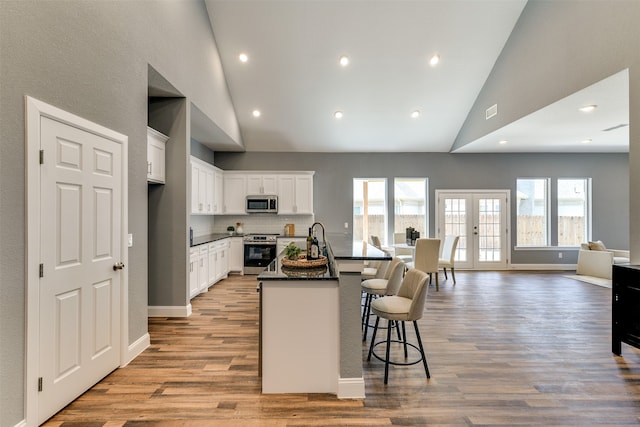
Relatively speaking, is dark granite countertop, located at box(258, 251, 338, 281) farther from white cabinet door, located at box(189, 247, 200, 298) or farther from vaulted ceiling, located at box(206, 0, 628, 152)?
vaulted ceiling, located at box(206, 0, 628, 152)

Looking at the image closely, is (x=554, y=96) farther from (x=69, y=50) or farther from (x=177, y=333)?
(x=177, y=333)

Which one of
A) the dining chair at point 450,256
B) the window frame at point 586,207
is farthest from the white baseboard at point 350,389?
the window frame at point 586,207

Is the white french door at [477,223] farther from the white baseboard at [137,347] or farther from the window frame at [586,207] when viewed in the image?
the white baseboard at [137,347]

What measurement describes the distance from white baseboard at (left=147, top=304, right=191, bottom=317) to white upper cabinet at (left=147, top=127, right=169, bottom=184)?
5.34ft

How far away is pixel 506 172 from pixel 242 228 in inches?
258

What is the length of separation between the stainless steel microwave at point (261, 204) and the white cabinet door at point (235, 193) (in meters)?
0.21

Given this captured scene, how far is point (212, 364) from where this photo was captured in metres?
2.99

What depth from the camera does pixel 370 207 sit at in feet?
27.0

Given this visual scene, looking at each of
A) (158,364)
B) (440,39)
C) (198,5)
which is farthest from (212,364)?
(440,39)

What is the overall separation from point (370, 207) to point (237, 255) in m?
3.43

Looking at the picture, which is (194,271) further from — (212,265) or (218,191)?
(218,191)

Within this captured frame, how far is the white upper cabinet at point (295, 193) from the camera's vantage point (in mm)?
7461

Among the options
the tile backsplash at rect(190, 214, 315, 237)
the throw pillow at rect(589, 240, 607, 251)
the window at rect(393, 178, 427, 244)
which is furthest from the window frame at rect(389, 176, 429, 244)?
the throw pillow at rect(589, 240, 607, 251)

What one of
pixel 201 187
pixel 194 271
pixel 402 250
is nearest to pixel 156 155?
pixel 194 271
